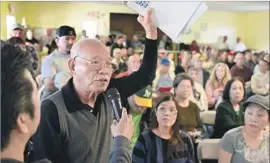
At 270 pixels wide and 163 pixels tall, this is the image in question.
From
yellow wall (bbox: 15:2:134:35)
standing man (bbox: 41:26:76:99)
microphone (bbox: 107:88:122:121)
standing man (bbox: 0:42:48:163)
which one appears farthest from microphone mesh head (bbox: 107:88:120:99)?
yellow wall (bbox: 15:2:134:35)

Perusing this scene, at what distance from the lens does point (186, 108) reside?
11.8 feet

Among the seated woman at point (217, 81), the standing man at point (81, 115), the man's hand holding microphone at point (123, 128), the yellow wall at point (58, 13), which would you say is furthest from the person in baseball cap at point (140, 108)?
the yellow wall at point (58, 13)

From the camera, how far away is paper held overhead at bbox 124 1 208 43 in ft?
5.17

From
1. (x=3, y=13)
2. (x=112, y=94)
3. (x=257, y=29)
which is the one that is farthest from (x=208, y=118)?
(x=257, y=29)

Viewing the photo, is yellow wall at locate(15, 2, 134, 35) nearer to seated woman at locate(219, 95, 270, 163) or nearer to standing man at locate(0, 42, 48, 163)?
seated woman at locate(219, 95, 270, 163)

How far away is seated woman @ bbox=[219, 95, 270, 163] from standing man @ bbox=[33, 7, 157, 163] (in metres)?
1.25

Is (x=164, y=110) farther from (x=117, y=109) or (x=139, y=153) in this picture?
(x=117, y=109)

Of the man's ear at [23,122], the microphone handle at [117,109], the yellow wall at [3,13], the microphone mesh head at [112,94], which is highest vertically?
the yellow wall at [3,13]

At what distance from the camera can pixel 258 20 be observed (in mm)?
12844

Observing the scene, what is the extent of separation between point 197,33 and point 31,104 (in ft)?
38.5

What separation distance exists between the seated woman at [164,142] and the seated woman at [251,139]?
25cm

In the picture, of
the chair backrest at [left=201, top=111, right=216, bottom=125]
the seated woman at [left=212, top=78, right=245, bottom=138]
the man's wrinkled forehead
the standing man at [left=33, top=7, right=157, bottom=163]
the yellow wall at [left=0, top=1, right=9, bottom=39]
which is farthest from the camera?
the yellow wall at [left=0, top=1, right=9, bottom=39]

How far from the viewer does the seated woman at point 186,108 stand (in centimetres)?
353

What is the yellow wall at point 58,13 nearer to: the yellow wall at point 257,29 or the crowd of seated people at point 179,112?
the yellow wall at point 257,29
